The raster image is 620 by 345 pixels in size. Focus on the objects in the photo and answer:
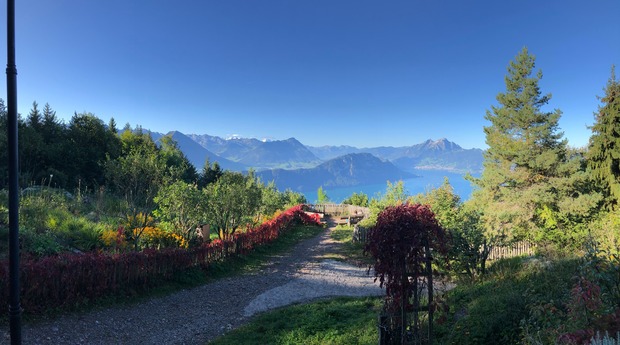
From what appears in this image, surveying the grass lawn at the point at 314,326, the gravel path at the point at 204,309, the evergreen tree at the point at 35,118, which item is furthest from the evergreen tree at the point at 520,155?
the evergreen tree at the point at 35,118

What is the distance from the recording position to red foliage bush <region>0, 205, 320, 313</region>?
581 centimetres

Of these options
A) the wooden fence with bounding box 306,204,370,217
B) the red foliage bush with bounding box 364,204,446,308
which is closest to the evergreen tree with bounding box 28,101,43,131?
the wooden fence with bounding box 306,204,370,217

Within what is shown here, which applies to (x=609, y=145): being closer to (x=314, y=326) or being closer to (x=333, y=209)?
(x=314, y=326)

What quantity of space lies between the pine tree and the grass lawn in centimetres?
1505

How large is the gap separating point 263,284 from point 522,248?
34.8ft

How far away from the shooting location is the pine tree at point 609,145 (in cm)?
1484

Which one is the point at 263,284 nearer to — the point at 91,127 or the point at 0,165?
the point at 0,165

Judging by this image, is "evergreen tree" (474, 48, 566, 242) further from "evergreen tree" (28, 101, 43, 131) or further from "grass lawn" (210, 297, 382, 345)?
"evergreen tree" (28, 101, 43, 131)

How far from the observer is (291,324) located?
6141 millimetres

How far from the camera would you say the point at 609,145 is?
49.6 ft

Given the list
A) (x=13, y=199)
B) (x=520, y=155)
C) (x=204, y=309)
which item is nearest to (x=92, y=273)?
(x=204, y=309)

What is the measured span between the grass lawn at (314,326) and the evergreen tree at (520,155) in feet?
38.3

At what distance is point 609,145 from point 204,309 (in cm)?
1869

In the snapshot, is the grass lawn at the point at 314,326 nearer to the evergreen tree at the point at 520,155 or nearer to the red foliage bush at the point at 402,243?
the red foliage bush at the point at 402,243
